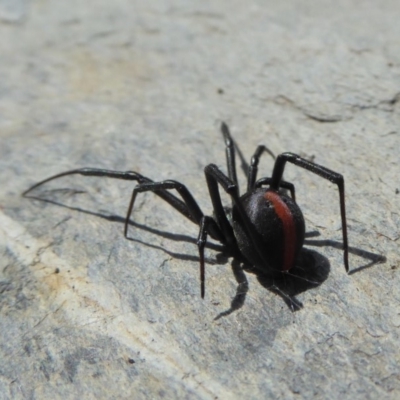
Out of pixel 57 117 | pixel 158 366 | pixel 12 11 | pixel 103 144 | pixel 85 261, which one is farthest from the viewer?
pixel 12 11

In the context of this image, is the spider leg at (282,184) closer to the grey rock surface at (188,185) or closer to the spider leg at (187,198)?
the grey rock surface at (188,185)

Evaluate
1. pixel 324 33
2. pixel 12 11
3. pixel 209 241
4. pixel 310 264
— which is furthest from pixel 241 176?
pixel 12 11

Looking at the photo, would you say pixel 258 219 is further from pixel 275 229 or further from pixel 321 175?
pixel 321 175

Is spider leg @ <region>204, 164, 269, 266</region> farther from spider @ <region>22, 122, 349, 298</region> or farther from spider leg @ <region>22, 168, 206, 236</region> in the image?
spider leg @ <region>22, 168, 206, 236</region>

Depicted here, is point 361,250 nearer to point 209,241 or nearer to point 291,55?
point 209,241

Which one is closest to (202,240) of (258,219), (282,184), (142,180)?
(258,219)
